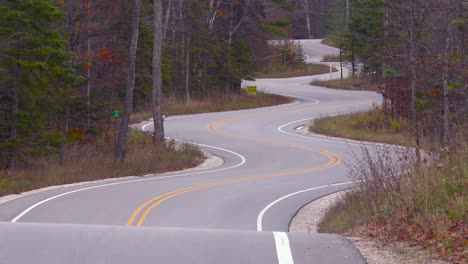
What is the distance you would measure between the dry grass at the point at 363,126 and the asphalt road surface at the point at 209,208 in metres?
1.60

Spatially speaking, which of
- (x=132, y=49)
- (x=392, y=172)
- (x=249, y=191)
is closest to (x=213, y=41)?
→ (x=132, y=49)

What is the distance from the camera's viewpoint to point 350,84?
6912 cm

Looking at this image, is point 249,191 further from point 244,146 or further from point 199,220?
point 244,146

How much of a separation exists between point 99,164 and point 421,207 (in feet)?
63.9

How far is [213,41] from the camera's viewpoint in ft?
177

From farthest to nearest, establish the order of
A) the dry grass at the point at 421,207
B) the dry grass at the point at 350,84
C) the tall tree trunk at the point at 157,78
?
the dry grass at the point at 350,84
the tall tree trunk at the point at 157,78
the dry grass at the point at 421,207

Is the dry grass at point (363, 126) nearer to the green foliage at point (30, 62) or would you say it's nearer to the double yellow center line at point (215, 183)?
the double yellow center line at point (215, 183)

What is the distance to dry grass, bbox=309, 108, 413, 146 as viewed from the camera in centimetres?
3793

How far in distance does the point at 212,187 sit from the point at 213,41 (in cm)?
3198

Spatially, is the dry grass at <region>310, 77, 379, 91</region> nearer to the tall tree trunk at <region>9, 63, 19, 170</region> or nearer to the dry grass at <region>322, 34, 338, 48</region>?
the dry grass at <region>322, 34, 338, 48</region>

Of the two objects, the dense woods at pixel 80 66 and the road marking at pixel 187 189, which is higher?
the dense woods at pixel 80 66

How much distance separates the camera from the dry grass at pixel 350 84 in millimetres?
65588

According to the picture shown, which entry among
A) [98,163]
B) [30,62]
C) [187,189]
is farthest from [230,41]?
[187,189]

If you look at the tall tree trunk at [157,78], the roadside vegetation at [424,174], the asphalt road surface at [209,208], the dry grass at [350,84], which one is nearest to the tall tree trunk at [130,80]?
the asphalt road surface at [209,208]
